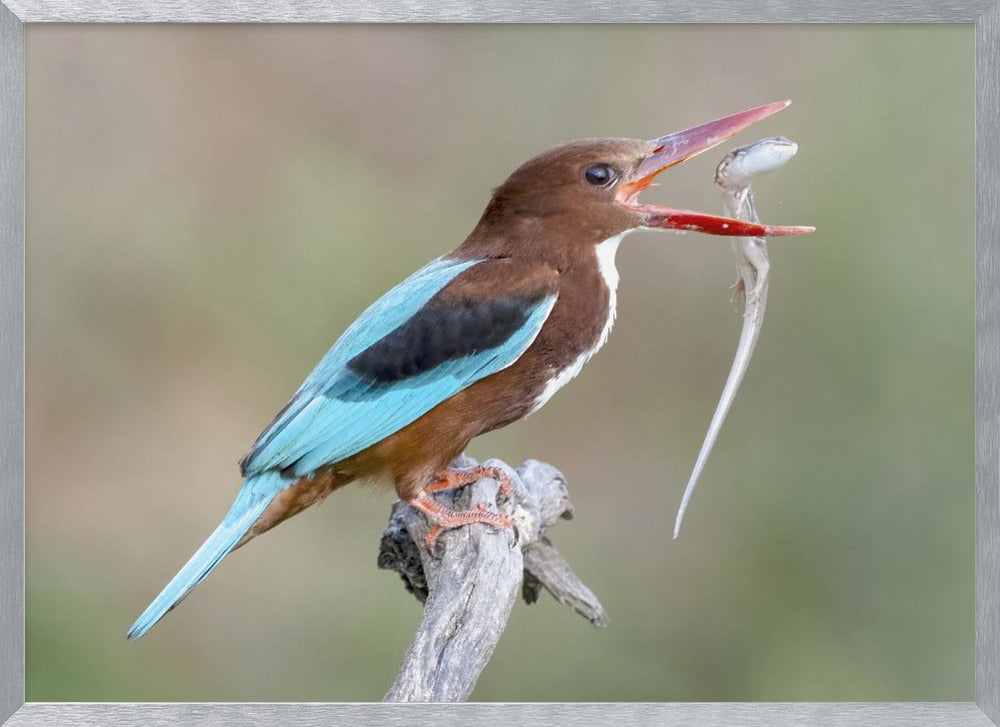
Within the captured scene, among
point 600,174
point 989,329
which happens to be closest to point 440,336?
point 600,174

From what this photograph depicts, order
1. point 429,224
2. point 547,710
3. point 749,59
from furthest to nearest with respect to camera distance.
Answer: point 429,224 < point 749,59 < point 547,710

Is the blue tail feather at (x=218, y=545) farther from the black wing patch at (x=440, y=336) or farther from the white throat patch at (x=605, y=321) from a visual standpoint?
the white throat patch at (x=605, y=321)

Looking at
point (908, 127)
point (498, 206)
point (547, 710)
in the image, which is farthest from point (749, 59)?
point (547, 710)

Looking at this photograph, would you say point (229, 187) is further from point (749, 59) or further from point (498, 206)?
point (749, 59)

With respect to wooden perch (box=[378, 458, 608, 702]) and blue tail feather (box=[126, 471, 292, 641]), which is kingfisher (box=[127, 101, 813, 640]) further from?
wooden perch (box=[378, 458, 608, 702])

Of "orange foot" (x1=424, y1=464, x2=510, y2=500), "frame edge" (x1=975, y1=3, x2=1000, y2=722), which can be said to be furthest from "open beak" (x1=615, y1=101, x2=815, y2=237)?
"orange foot" (x1=424, y1=464, x2=510, y2=500)

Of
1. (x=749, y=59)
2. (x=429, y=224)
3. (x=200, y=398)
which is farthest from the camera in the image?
(x=429, y=224)

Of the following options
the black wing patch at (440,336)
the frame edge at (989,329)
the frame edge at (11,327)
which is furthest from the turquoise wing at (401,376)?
the frame edge at (989,329)

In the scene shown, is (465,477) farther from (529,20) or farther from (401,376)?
(529,20)
